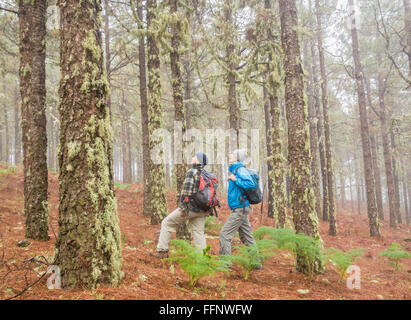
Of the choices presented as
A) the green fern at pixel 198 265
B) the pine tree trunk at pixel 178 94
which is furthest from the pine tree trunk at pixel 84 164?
the pine tree trunk at pixel 178 94

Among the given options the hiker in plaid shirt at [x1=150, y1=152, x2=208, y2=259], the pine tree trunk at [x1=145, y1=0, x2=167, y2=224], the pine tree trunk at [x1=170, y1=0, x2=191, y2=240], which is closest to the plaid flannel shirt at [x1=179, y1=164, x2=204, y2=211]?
the hiker in plaid shirt at [x1=150, y1=152, x2=208, y2=259]

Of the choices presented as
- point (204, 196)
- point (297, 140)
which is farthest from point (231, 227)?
point (297, 140)

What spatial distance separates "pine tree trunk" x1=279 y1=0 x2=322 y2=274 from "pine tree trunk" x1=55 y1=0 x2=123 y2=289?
3.72 meters

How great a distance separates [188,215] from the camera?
15.9 ft

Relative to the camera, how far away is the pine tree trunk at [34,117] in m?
5.01

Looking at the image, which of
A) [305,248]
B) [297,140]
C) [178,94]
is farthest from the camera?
[178,94]

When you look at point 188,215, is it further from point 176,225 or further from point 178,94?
point 178,94

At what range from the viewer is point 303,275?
4.94 metres

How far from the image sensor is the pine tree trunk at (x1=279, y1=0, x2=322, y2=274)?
527 centimetres

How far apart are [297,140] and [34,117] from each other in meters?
5.52

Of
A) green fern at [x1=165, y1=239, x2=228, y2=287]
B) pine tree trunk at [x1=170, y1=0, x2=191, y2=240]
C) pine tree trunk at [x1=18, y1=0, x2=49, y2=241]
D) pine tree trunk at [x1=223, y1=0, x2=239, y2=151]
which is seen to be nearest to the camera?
green fern at [x1=165, y1=239, x2=228, y2=287]

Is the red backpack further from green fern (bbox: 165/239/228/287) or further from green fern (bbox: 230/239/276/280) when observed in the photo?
green fern (bbox: 165/239/228/287)
